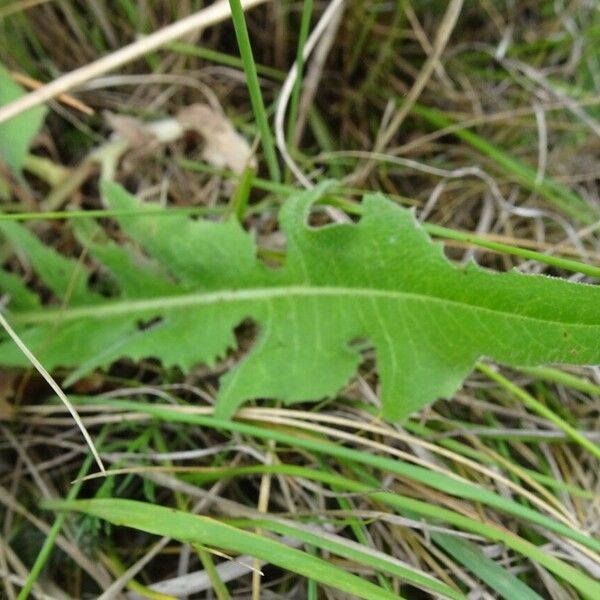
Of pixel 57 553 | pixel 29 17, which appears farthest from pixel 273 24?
pixel 57 553

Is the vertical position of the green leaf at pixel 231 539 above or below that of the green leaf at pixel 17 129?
below

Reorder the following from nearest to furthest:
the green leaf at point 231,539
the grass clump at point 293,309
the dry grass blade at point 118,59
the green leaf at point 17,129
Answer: the green leaf at point 231,539 < the grass clump at point 293,309 < the dry grass blade at point 118,59 < the green leaf at point 17,129

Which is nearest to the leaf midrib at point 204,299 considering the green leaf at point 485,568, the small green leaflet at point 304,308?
the small green leaflet at point 304,308

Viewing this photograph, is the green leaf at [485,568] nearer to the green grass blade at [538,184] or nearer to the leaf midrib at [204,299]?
the leaf midrib at [204,299]

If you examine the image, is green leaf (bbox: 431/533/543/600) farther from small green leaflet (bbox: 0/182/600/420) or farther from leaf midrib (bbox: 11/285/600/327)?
leaf midrib (bbox: 11/285/600/327)

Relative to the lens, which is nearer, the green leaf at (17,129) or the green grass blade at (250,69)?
the green grass blade at (250,69)

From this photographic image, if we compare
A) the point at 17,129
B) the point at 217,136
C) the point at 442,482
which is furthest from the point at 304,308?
the point at 17,129

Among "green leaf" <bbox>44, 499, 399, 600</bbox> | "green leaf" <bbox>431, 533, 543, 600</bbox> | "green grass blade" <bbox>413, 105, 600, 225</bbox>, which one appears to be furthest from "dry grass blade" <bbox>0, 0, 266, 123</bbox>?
"green leaf" <bbox>431, 533, 543, 600</bbox>
